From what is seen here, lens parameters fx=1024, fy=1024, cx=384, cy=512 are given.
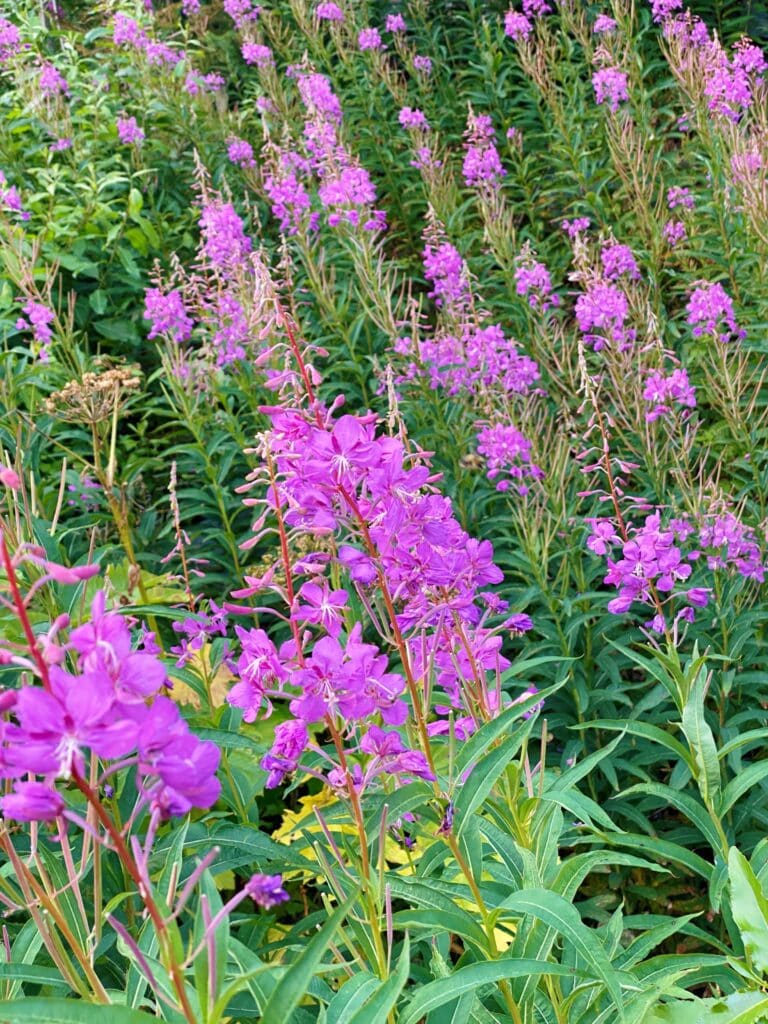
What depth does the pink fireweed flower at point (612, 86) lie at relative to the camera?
20.4 ft

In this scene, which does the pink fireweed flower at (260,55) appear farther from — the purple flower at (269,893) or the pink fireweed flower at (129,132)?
the purple flower at (269,893)

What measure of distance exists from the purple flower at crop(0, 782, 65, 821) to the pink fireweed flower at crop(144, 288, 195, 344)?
4047 mm

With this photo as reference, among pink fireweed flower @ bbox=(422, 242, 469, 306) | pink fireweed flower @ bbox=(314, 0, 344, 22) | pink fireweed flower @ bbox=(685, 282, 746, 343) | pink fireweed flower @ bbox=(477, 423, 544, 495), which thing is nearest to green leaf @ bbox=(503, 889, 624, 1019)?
pink fireweed flower @ bbox=(477, 423, 544, 495)

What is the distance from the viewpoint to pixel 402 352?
454 cm

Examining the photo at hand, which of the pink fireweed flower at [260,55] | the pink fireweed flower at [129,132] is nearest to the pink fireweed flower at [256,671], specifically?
the pink fireweed flower at [129,132]

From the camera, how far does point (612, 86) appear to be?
247 inches

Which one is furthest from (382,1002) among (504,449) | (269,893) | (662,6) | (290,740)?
(662,6)

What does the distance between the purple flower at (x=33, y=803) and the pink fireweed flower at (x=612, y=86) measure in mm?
6014

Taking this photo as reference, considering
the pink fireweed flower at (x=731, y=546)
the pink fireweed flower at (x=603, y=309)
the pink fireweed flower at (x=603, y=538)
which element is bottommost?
the pink fireweed flower at (x=731, y=546)

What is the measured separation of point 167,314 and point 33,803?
426cm

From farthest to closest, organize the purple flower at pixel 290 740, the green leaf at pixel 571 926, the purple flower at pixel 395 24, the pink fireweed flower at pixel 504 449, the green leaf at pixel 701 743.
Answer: the purple flower at pixel 395 24
the pink fireweed flower at pixel 504 449
the green leaf at pixel 701 743
the purple flower at pixel 290 740
the green leaf at pixel 571 926

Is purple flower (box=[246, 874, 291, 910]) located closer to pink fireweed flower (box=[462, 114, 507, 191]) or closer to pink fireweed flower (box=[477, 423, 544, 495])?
pink fireweed flower (box=[477, 423, 544, 495])

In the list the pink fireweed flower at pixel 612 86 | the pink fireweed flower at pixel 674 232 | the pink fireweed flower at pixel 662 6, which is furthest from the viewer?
the pink fireweed flower at pixel 662 6

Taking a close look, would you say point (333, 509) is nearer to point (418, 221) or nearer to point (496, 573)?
point (496, 573)
